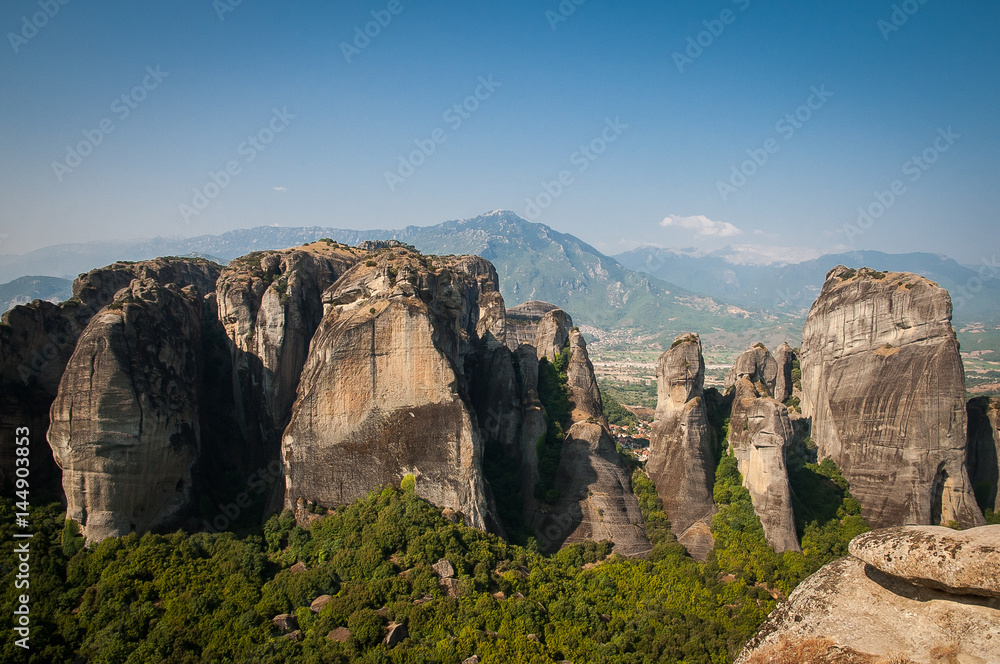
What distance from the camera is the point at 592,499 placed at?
2783cm

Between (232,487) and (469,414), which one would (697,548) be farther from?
(232,487)

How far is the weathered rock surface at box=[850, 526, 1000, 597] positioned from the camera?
4.62 m

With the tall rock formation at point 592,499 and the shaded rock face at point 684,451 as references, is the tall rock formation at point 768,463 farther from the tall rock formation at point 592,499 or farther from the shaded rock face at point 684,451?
the tall rock formation at point 592,499

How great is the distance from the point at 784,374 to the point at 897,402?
10211 mm

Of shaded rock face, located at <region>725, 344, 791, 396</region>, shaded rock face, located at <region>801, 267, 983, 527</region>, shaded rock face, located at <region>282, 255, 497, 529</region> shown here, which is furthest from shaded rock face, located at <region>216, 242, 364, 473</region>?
shaded rock face, located at <region>801, 267, 983, 527</region>

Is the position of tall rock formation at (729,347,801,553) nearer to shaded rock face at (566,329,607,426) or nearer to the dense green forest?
the dense green forest

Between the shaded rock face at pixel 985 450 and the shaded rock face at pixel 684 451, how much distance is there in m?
13.0

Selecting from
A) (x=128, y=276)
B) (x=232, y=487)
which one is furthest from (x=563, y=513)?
(x=128, y=276)

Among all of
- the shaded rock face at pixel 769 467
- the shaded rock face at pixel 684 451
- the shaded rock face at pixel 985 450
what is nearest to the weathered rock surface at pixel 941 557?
the shaded rock face at pixel 769 467

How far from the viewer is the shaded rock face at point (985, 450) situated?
1118 inches

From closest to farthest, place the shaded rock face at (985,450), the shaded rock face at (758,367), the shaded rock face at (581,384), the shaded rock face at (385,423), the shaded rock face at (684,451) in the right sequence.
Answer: the shaded rock face at (385,423) < the shaded rock face at (684,451) < the shaded rock face at (985,450) < the shaded rock face at (758,367) < the shaded rock face at (581,384)

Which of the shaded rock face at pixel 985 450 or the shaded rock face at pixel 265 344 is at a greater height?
the shaded rock face at pixel 265 344

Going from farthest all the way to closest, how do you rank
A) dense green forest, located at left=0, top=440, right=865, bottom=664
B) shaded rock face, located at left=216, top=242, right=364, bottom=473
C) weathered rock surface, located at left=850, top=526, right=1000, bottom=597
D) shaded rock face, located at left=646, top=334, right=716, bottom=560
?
shaded rock face, located at left=216, top=242, right=364, bottom=473, shaded rock face, located at left=646, top=334, right=716, bottom=560, dense green forest, located at left=0, top=440, right=865, bottom=664, weathered rock surface, located at left=850, top=526, right=1000, bottom=597

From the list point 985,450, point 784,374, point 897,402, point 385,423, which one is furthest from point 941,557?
point 784,374
